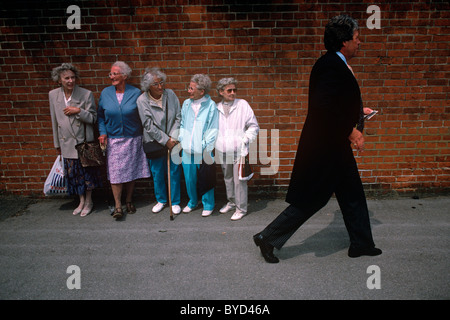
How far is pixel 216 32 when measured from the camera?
448cm

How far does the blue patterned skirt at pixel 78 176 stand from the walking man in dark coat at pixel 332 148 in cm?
261

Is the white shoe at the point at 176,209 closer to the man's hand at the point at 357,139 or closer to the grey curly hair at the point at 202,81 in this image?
the grey curly hair at the point at 202,81

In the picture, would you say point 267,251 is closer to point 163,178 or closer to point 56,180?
point 163,178

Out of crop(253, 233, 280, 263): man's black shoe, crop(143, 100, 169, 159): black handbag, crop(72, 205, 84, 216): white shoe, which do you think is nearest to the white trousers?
crop(143, 100, 169, 159): black handbag

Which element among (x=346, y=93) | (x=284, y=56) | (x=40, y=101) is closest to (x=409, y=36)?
(x=284, y=56)

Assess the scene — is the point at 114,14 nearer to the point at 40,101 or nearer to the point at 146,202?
the point at 40,101

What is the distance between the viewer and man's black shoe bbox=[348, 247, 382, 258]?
128 inches

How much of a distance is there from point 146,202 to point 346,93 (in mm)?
3283

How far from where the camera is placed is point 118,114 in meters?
4.27

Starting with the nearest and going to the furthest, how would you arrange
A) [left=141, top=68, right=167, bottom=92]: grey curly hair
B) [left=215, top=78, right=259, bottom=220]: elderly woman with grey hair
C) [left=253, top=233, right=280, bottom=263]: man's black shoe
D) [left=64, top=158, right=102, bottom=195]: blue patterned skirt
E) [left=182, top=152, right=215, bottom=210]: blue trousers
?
[left=253, top=233, right=280, bottom=263]: man's black shoe
[left=215, top=78, right=259, bottom=220]: elderly woman with grey hair
[left=141, top=68, right=167, bottom=92]: grey curly hair
[left=182, top=152, right=215, bottom=210]: blue trousers
[left=64, top=158, right=102, bottom=195]: blue patterned skirt

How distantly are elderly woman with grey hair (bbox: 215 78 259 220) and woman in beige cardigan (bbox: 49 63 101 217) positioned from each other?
5.81 ft

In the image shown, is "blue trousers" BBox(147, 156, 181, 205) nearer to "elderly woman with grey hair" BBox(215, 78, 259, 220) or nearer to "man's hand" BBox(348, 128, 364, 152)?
"elderly woman with grey hair" BBox(215, 78, 259, 220)

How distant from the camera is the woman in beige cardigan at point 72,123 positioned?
4270mm
